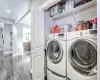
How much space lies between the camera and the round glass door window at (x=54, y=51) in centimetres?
188

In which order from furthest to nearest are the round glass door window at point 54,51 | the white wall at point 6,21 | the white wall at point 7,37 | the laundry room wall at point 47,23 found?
the white wall at point 7,37 < the white wall at point 6,21 < the laundry room wall at point 47,23 < the round glass door window at point 54,51

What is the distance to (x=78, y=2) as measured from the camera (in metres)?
1.82

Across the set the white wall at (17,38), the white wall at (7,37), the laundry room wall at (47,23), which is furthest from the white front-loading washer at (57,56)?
the white wall at (7,37)

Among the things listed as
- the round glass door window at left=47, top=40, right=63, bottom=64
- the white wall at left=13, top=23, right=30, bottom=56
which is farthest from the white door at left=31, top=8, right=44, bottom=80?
the white wall at left=13, top=23, right=30, bottom=56

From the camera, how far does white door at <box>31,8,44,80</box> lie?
6.34ft

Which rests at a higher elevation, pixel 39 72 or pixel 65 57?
pixel 65 57

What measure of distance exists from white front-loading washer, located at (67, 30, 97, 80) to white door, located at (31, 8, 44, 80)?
768 mm

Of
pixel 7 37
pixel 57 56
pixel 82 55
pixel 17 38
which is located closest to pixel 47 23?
pixel 57 56

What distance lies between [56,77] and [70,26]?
1.32 meters

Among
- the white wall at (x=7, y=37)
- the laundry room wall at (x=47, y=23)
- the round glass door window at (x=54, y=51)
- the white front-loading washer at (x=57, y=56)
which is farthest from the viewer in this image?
the white wall at (x=7, y=37)

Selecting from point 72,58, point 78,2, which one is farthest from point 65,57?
point 78,2

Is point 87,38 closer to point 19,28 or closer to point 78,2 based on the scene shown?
point 78,2

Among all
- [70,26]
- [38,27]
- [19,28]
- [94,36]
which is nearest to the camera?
[94,36]

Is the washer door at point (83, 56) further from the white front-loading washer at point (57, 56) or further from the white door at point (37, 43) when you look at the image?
the white door at point (37, 43)
